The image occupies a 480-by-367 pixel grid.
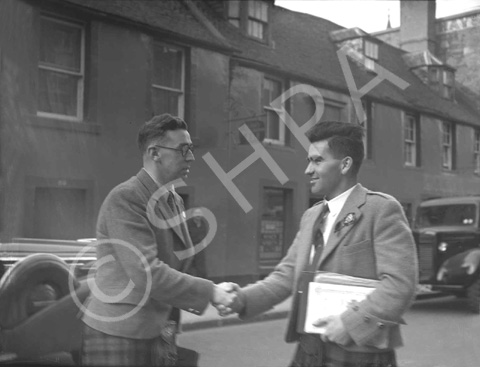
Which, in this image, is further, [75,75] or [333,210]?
[75,75]

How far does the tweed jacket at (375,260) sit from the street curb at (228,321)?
0.56 m

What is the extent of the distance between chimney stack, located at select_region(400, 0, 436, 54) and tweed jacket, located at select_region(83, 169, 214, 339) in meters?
1.17

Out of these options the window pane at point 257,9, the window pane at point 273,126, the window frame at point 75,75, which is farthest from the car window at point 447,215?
the window frame at point 75,75

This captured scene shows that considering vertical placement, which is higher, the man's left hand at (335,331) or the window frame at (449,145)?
the window frame at (449,145)

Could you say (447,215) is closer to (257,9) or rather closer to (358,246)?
(358,246)

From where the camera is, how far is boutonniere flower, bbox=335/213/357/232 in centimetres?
209

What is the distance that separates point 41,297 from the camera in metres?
3.53

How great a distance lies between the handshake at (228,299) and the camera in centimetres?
238

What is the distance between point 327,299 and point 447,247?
0.72 meters

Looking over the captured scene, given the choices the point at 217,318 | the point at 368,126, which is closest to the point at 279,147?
the point at 368,126

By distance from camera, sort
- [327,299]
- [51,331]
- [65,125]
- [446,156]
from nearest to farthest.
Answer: [327,299] < [446,156] < [65,125] < [51,331]

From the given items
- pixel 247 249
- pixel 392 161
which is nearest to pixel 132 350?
pixel 247 249

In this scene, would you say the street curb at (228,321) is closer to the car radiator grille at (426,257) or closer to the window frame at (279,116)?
the car radiator grille at (426,257)

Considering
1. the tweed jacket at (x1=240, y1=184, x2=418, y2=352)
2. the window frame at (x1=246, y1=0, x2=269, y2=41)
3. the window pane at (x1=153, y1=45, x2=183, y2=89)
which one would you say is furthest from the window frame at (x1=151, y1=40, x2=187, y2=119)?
the tweed jacket at (x1=240, y1=184, x2=418, y2=352)
